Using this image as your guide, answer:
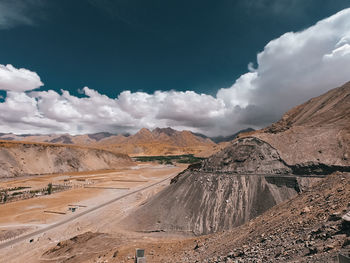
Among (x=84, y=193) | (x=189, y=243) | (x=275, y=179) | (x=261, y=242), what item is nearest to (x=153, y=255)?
(x=189, y=243)

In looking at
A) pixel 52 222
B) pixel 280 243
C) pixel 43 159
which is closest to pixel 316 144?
pixel 280 243

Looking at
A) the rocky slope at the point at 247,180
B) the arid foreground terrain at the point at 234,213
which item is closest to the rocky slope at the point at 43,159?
the arid foreground terrain at the point at 234,213

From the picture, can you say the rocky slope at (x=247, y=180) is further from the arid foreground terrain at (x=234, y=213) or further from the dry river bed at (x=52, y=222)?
the dry river bed at (x=52, y=222)

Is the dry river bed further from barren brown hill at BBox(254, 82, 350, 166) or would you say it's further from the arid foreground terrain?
barren brown hill at BBox(254, 82, 350, 166)

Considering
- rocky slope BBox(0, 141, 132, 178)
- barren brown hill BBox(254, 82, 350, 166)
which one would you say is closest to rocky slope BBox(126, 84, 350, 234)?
barren brown hill BBox(254, 82, 350, 166)

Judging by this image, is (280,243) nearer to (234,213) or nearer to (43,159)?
(234,213)

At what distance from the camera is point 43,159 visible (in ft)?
373

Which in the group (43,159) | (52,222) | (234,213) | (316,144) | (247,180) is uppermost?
(316,144)

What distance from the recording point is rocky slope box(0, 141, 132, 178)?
96.5 meters

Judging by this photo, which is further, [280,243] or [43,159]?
[43,159]

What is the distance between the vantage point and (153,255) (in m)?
17.2

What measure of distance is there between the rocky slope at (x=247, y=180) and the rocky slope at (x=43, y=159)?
324 ft

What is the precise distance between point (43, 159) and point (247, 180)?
402 ft

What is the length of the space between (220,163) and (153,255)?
20.8m
